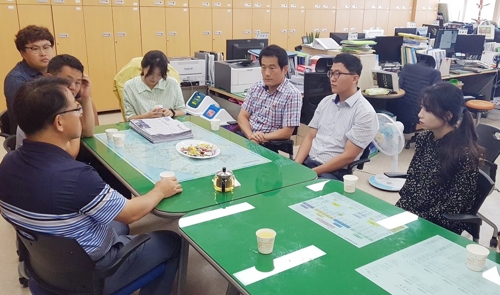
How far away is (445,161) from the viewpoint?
1932 millimetres

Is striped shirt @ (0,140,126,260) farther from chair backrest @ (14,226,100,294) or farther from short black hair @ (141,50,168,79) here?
short black hair @ (141,50,168,79)

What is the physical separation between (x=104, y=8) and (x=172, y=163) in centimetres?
436

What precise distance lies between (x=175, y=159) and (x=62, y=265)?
2.92 feet

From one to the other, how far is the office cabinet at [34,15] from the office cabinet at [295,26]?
13.0 feet

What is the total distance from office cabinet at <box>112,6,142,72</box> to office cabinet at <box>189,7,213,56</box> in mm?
835

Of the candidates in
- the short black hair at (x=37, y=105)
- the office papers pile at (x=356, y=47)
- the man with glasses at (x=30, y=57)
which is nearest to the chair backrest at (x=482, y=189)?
the short black hair at (x=37, y=105)

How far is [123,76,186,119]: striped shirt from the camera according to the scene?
3.16m

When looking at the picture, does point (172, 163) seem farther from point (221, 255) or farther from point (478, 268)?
point (478, 268)

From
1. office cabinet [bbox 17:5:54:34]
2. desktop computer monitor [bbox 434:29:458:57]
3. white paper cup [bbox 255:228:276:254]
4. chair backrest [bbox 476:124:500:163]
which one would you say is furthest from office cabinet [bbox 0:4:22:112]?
desktop computer monitor [bbox 434:29:458:57]

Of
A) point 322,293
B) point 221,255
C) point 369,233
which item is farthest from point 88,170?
point 369,233

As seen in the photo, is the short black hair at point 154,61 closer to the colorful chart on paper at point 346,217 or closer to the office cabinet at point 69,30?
the colorful chart on paper at point 346,217

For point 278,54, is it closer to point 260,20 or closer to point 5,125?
point 5,125

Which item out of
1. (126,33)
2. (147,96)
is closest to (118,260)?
(147,96)

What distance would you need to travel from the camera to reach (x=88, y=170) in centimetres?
143
